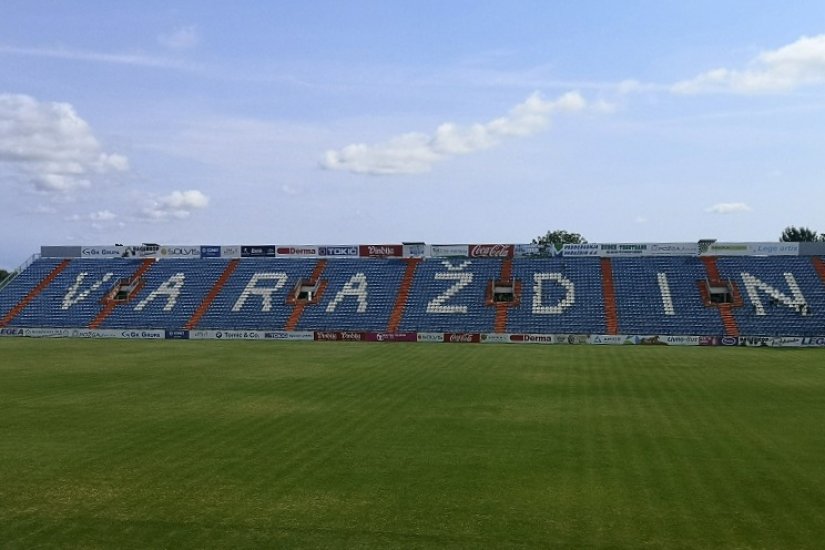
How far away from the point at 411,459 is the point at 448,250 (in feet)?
168

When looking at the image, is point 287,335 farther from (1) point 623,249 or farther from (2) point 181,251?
(1) point 623,249

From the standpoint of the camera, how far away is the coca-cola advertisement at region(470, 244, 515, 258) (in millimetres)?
66312

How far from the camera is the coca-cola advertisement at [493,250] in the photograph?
66.3 meters

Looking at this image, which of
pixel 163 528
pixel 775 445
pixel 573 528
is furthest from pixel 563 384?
pixel 163 528

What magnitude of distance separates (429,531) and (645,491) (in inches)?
217

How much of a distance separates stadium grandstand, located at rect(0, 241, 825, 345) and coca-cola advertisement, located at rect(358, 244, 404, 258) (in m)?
0.13

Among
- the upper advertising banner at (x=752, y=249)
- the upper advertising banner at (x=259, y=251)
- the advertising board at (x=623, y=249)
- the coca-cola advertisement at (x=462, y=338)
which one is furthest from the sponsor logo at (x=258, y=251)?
the upper advertising banner at (x=752, y=249)

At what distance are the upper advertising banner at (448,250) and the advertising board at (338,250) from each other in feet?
27.6

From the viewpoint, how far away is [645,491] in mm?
14930

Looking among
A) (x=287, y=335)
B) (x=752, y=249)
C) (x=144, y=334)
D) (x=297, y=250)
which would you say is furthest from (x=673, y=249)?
(x=144, y=334)

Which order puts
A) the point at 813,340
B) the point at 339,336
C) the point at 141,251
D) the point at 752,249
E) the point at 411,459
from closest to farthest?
the point at 411,459 < the point at 813,340 < the point at 339,336 < the point at 752,249 < the point at 141,251

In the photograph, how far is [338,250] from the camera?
7031 centimetres

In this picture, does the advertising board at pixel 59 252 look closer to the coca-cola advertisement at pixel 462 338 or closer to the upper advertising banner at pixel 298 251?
the upper advertising banner at pixel 298 251

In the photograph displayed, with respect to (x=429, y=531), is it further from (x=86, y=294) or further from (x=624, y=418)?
(x=86, y=294)
